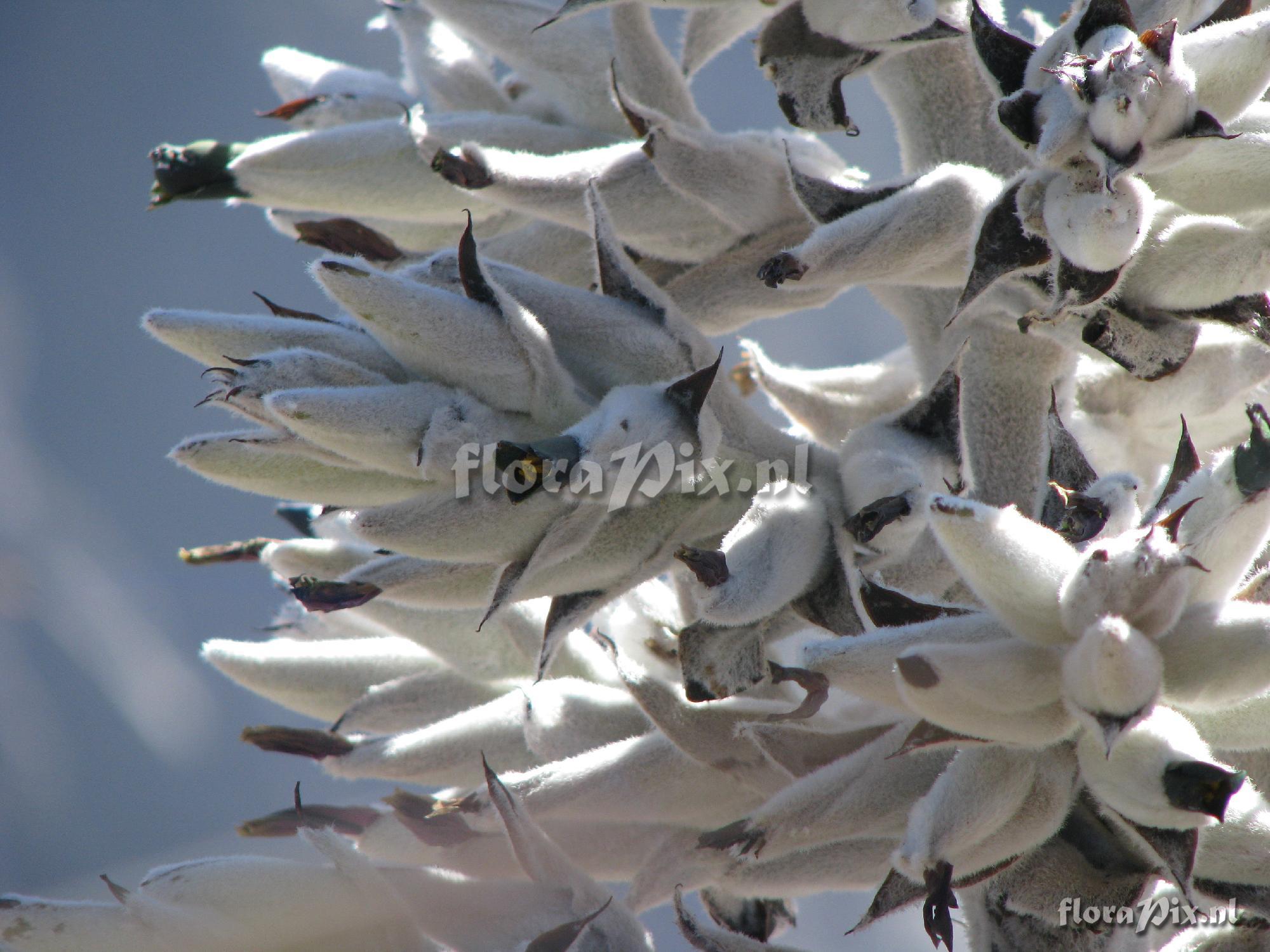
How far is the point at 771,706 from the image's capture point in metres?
0.69

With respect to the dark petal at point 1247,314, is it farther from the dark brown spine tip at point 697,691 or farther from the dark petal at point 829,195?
the dark brown spine tip at point 697,691

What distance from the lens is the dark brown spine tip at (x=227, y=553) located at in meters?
0.85

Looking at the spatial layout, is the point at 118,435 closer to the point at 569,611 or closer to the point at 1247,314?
the point at 569,611

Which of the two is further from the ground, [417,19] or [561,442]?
[417,19]

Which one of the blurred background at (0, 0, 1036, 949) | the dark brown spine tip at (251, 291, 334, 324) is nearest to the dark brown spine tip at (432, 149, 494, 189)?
the dark brown spine tip at (251, 291, 334, 324)

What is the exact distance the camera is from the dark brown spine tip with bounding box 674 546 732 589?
571 millimetres

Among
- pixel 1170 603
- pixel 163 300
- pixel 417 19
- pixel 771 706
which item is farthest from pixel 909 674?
pixel 163 300

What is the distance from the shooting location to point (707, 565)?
1.87 feet

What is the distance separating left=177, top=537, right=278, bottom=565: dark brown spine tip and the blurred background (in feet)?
8.52

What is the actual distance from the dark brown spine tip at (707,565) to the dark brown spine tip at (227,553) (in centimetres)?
38

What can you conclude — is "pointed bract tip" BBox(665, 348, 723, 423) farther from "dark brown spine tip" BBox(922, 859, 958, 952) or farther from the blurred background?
the blurred background

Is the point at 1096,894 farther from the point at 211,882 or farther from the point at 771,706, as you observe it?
the point at 211,882

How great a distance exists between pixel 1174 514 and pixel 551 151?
49 centimetres

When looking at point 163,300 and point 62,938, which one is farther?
point 163,300
